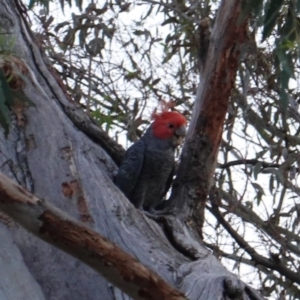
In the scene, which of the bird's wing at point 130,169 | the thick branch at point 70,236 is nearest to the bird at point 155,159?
the bird's wing at point 130,169

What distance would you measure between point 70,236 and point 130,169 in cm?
109

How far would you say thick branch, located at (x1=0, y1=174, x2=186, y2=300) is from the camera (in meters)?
1.49

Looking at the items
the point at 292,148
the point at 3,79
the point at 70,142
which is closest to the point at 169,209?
the point at 70,142

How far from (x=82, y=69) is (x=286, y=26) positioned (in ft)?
5.34

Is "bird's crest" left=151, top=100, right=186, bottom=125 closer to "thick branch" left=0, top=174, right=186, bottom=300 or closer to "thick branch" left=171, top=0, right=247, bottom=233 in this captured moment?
"thick branch" left=171, top=0, right=247, bottom=233

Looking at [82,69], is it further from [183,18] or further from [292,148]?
[292,148]

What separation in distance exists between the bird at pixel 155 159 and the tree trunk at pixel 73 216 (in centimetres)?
16

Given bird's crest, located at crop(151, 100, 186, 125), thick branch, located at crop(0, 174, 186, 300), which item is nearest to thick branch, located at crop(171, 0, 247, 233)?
bird's crest, located at crop(151, 100, 186, 125)

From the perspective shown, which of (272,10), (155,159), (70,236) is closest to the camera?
(70,236)

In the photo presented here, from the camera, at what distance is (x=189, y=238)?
2.29 m

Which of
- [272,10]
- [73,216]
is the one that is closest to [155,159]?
[73,216]

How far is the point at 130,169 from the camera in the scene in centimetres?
257

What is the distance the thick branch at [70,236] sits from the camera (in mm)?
1489

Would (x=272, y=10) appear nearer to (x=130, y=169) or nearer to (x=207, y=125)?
(x=207, y=125)
